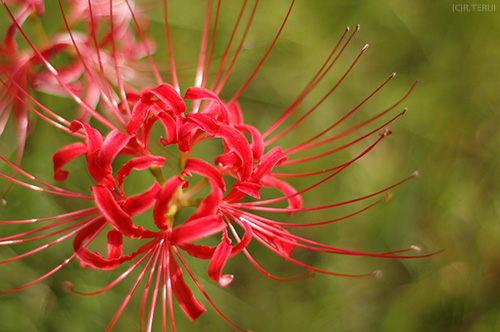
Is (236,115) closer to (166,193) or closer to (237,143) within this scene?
(237,143)

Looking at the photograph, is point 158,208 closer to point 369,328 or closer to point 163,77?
point 163,77

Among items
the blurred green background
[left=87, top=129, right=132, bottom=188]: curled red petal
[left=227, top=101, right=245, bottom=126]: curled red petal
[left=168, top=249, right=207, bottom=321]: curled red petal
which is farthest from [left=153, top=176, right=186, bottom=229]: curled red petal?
the blurred green background

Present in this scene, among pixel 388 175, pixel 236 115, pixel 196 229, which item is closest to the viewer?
pixel 196 229

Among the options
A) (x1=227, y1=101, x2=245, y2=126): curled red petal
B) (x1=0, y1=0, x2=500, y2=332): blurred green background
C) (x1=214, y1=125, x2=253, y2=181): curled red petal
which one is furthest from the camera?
(x1=0, y1=0, x2=500, y2=332): blurred green background

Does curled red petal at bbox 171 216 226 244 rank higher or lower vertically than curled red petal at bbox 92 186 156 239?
lower

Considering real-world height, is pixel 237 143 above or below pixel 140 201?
above

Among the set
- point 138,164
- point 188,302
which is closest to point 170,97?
point 138,164

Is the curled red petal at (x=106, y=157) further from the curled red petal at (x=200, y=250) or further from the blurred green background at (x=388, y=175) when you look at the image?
the blurred green background at (x=388, y=175)

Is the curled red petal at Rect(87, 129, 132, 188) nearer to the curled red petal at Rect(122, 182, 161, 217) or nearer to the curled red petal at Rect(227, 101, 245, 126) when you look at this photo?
the curled red petal at Rect(122, 182, 161, 217)

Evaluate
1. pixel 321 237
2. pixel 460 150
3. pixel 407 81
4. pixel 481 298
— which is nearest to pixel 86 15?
pixel 321 237

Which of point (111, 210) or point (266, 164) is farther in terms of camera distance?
point (266, 164)
